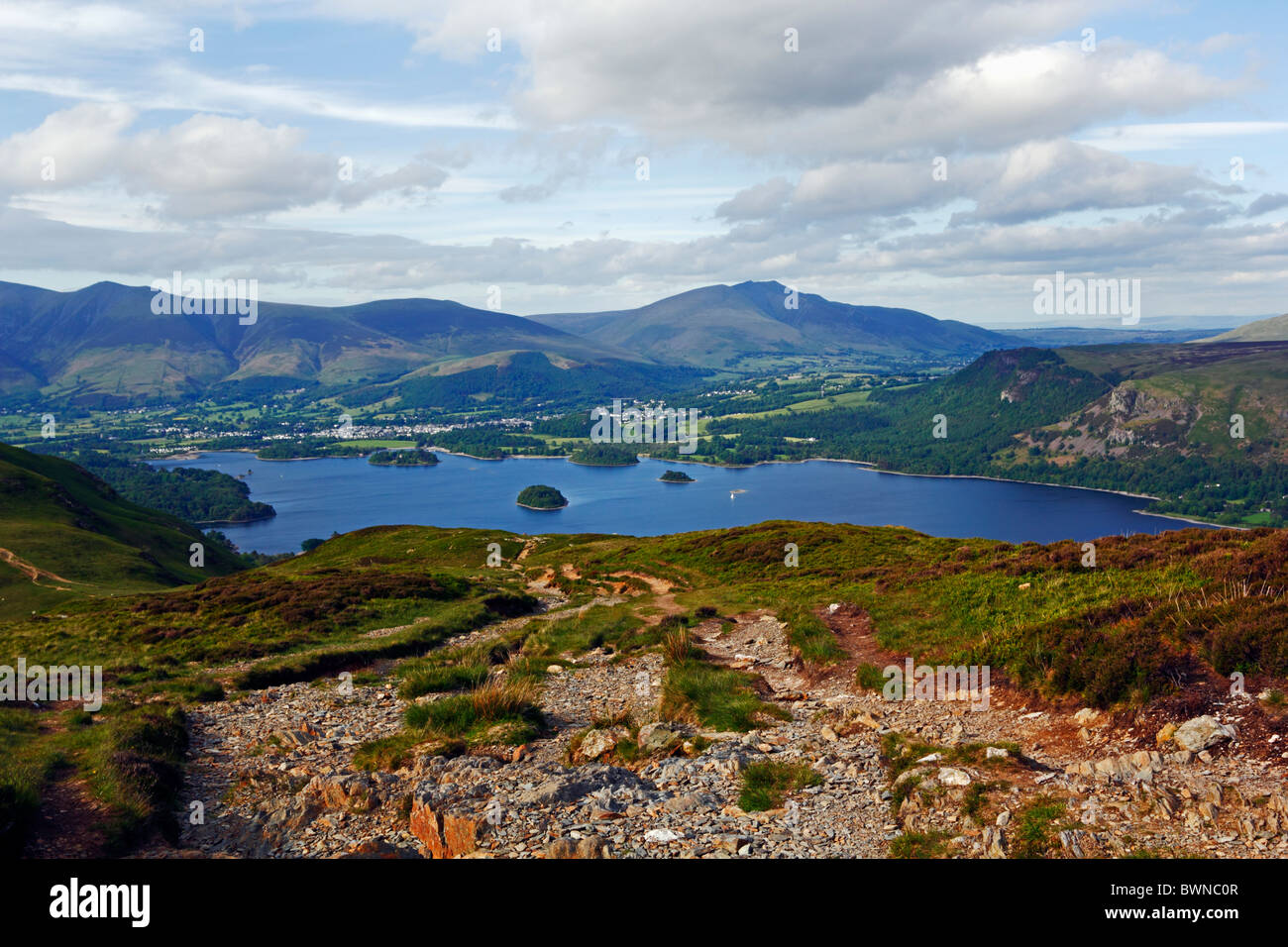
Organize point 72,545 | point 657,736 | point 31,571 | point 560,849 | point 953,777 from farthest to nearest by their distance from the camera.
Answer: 1. point 72,545
2. point 31,571
3. point 657,736
4. point 953,777
5. point 560,849

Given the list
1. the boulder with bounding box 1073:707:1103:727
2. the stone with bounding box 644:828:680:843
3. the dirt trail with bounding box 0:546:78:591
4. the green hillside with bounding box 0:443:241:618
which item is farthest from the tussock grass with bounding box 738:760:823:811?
the dirt trail with bounding box 0:546:78:591

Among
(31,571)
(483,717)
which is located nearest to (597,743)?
(483,717)

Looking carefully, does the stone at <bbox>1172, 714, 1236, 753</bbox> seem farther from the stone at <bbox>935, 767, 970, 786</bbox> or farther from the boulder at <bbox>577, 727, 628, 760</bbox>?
the boulder at <bbox>577, 727, 628, 760</bbox>

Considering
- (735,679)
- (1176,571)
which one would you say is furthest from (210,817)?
(1176,571)

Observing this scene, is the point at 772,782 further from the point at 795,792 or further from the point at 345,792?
the point at 345,792
